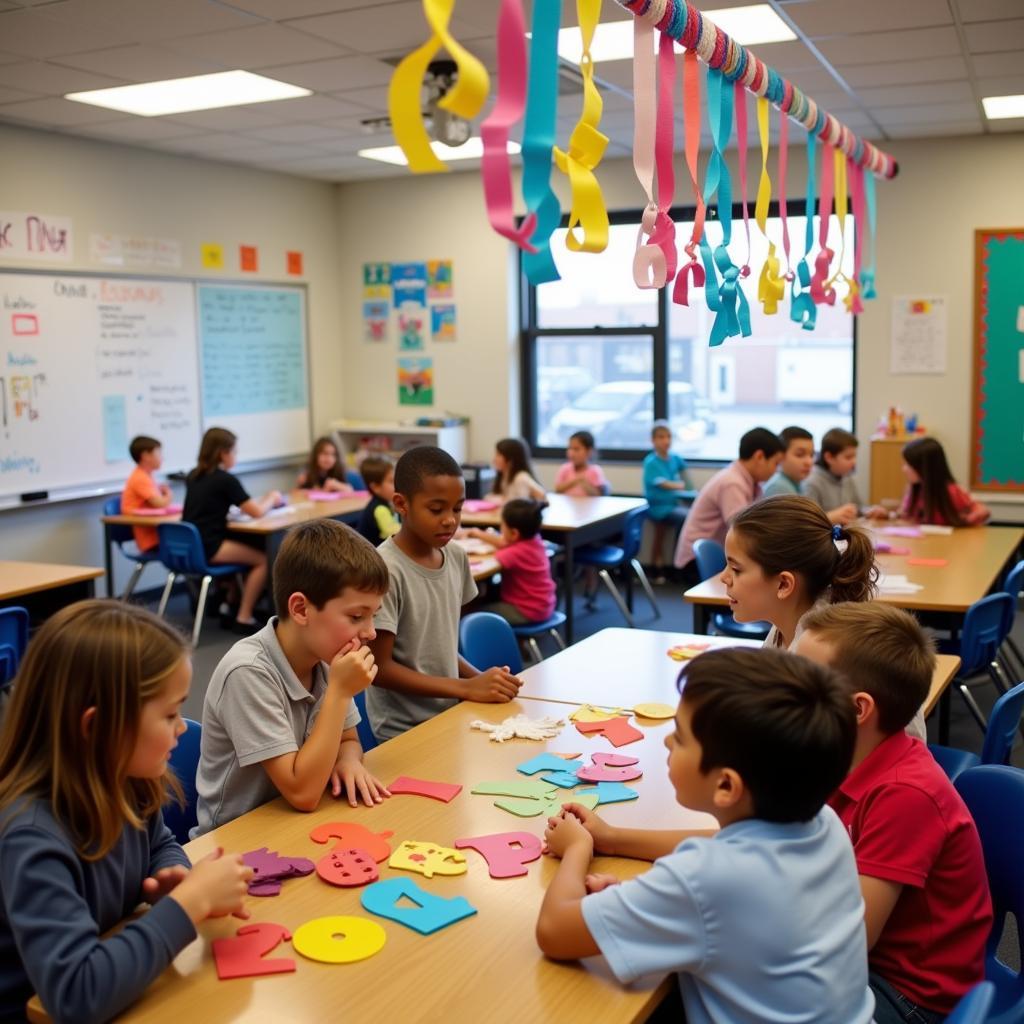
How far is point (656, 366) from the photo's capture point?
778cm

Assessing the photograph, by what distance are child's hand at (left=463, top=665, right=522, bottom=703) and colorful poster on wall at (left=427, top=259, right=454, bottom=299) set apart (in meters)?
5.81

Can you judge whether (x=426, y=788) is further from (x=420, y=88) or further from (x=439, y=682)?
(x=420, y=88)

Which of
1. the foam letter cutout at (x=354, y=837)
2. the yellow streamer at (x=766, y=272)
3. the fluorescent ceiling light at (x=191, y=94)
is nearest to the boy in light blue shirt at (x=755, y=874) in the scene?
the foam letter cutout at (x=354, y=837)

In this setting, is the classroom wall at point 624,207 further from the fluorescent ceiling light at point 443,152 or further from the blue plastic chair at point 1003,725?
the blue plastic chair at point 1003,725

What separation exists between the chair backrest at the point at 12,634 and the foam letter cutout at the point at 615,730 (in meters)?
2.31

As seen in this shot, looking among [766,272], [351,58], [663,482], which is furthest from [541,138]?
[663,482]

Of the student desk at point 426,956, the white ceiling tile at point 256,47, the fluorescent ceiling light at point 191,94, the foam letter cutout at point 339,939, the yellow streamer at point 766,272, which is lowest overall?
the student desk at point 426,956

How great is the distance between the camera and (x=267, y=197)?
769cm

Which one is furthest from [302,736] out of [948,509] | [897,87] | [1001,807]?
[897,87]

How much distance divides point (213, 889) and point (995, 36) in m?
4.47

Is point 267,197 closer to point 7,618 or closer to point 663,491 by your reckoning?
point 663,491

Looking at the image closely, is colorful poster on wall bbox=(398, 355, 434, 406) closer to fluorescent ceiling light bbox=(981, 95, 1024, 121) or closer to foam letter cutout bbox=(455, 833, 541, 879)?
fluorescent ceiling light bbox=(981, 95, 1024, 121)

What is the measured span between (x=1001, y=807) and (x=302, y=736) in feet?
3.95

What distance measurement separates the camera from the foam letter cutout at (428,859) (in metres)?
1.70
